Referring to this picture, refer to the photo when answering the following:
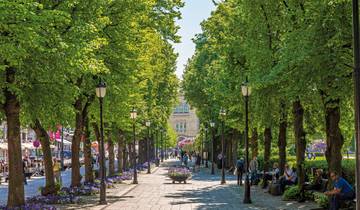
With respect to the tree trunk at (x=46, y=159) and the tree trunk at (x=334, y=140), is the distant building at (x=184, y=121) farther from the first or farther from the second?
the tree trunk at (x=334, y=140)

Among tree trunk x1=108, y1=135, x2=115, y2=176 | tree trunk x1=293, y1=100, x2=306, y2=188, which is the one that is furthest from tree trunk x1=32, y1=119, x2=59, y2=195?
tree trunk x1=108, y1=135, x2=115, y2=176

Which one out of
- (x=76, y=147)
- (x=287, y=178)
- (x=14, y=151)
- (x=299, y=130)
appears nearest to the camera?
(x=14, y=151)

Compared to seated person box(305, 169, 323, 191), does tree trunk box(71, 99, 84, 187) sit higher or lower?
higher

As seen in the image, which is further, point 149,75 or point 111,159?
point 111,159

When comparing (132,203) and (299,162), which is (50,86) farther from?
(299,162)

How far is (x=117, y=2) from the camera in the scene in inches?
1007

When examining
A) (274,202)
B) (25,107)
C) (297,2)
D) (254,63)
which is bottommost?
(274,202)

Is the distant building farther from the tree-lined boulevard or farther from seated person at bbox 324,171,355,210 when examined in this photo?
seated person at bbox 324,171,355,210

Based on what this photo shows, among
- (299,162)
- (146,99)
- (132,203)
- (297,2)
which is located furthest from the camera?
(146,99)

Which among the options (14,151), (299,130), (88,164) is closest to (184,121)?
(88,164)

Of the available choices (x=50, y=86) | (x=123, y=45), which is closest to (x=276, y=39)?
(x=123, y=45)

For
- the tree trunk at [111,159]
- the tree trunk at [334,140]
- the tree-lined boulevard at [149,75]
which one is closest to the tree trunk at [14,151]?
the tree-lined boulevard at [149,75]

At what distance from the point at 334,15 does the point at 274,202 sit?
9.49m

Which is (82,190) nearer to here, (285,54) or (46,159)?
(46,159)
